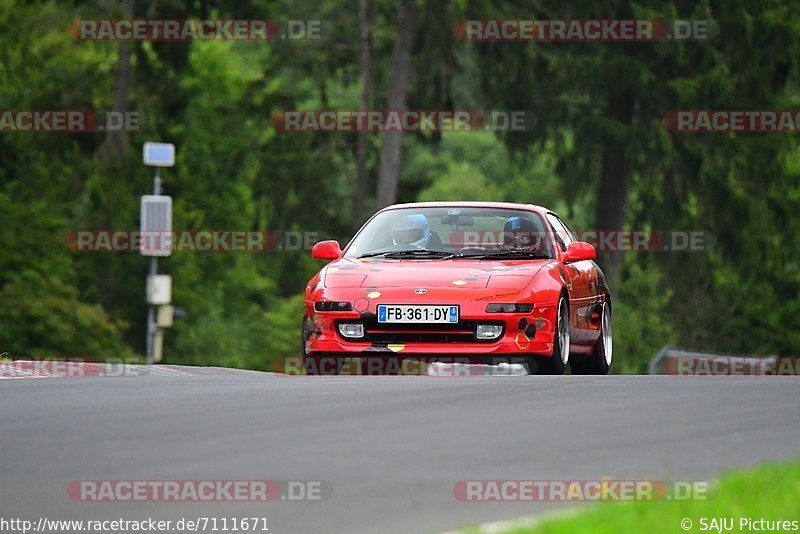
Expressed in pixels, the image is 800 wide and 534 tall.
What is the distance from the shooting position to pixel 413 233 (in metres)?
16.6

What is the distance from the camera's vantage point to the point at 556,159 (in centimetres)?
4659

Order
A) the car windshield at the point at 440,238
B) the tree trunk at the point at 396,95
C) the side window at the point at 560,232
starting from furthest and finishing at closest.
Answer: the tree trunk at the point at 396,95
the side window at the point at 560,232
the car windshield at the point at 440,238

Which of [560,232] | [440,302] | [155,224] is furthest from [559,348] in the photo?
[155,224]

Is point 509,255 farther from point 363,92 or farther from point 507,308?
point 363,92

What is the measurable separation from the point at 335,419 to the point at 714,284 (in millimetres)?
36429

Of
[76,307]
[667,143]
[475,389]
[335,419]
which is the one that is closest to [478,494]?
[335,419]

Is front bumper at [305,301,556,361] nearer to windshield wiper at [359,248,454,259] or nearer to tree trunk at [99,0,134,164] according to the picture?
windshield wiper at [359,248,454,259]

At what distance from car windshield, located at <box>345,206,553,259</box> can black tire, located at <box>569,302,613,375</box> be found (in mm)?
1427

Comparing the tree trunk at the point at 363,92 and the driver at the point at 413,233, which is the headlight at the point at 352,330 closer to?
Result: the driver at the point at 413,233

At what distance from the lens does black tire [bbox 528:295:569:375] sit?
51.5ft

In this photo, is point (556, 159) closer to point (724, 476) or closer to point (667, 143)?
point (667, 143)

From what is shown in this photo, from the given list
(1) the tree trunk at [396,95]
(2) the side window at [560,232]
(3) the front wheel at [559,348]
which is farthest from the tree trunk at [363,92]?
(3) the front wheel at [559,348]

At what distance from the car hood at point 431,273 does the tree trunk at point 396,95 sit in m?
26.9

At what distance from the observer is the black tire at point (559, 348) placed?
15.7 m
